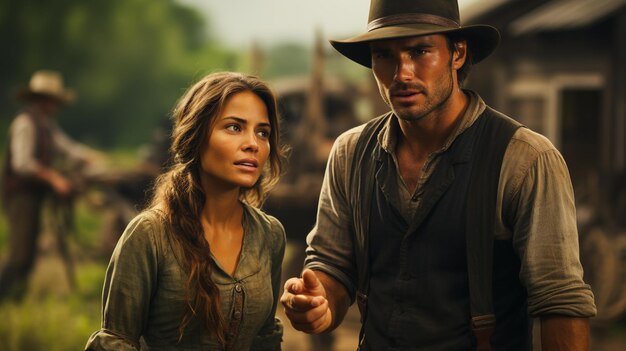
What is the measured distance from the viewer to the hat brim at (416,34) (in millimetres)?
2598

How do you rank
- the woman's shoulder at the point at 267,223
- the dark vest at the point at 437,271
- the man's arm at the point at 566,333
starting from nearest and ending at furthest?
the man's arm at the point at 566,333 → the dark vest at the point at 437,271 → the woman's shoulder at the point at 267,223

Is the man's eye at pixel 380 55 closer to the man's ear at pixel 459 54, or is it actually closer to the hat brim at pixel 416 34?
the hat brim at pixel 416 34

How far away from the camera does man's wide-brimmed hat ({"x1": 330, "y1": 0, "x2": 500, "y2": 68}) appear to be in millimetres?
2617

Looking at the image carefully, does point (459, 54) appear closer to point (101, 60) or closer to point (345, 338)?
point (345, 338)

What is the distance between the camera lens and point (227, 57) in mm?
33719

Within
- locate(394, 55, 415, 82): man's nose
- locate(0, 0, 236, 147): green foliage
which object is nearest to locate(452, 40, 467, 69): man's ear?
locate(394, 55, 415, 82): man's nose

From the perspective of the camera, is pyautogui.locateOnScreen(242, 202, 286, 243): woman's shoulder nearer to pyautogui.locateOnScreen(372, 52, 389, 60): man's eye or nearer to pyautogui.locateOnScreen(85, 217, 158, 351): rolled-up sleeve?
pyautogui.locateOnScreen(85, 217, 158, 351): rolled-up sleeve

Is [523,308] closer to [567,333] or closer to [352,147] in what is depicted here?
[567,333]

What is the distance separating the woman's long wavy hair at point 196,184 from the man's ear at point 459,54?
1.87ft

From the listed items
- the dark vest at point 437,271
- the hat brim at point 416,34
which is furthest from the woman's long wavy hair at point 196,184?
the dark vest at point 437,271

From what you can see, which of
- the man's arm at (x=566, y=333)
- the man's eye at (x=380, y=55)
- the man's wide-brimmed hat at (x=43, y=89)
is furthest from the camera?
the man's wide-brimmed hat at (x=43, y=89)

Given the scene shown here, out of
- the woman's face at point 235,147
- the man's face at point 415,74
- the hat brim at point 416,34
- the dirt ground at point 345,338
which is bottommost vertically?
the dirt ground at point 345,338

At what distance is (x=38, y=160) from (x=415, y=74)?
7.21 meters

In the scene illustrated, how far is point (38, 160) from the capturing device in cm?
913
